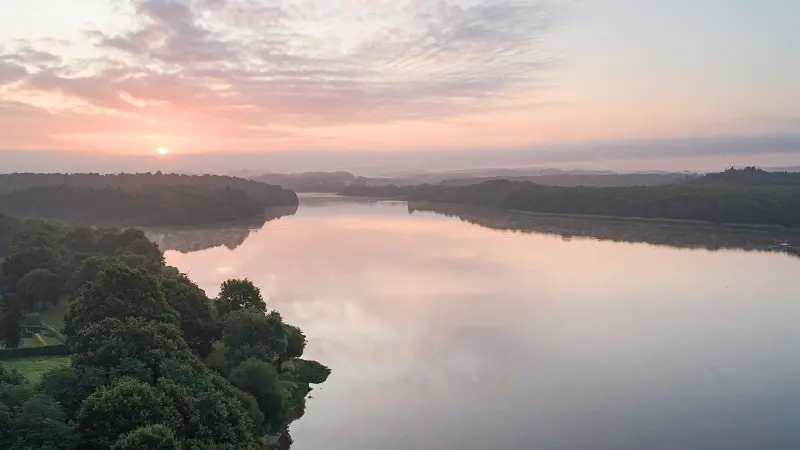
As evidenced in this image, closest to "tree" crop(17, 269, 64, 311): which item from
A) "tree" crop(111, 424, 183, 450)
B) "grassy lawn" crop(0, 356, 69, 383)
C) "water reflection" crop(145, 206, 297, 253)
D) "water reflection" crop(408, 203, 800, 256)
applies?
"grassy lawn" crop(0, 356, 69, 383)

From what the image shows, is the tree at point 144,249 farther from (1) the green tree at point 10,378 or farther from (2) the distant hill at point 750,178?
(2) the distant hill at point 750,178

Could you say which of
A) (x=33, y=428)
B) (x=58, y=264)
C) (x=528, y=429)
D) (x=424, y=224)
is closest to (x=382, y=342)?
(x=528, y=429)

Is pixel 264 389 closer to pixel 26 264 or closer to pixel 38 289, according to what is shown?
pixel 38 289

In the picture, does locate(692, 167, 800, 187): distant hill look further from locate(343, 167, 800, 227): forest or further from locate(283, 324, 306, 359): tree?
locate(283, 324, 306, 359): tree

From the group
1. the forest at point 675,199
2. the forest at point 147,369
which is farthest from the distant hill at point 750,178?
the forest at point 147,369

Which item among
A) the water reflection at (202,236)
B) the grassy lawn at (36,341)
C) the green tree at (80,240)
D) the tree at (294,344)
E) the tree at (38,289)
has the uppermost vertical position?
the green tree at (80,240)
